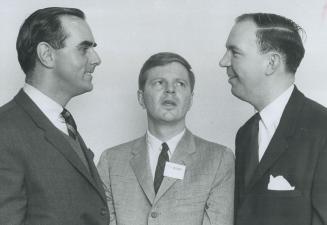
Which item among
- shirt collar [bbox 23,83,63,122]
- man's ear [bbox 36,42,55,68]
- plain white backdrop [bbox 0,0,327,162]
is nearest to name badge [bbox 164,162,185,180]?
shirt collar [bbox 23,83,63,122]

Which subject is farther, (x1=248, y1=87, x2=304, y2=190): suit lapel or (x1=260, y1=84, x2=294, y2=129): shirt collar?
(x1=260, y1=84, x2=294, y2=129): shirt collar

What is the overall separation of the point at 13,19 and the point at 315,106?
2.38 meters

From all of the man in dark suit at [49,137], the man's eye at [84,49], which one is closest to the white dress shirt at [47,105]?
the man in dark suit at [49,137]

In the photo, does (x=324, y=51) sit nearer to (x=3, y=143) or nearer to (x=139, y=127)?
(x=139, y=127)

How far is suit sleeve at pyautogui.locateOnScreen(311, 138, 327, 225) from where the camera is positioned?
7.83ft

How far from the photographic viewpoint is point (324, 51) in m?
3.91

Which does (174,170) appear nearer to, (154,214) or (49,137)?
(154,214)

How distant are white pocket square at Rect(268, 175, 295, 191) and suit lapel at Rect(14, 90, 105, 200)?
2.73 ft

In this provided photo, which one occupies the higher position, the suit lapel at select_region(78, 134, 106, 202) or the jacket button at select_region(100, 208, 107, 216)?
the suit lapel at select_region(78, 134, 106, 202)

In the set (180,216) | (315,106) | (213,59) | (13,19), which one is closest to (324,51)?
Answer: (213,59)

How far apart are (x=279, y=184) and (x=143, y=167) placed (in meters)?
0.76

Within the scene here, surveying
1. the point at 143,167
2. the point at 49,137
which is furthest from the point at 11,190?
the point at 143,167

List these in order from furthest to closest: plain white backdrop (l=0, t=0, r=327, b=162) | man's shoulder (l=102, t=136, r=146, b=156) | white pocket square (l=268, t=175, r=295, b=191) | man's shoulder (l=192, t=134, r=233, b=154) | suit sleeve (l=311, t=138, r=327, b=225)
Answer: plain white backdrop (l=0, t=0, r=327, b=162)
man's shoulder (l=102, t=136, r=146, b=156)
man's shoulder (l=192, t=134, r=233, b=154)
white pocket square (l=268, t=175, r=295, b=191)
suit sleeve (l=311, t=138, r=327, b=225)

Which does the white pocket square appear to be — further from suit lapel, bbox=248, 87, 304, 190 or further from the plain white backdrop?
the plain white backdrop
